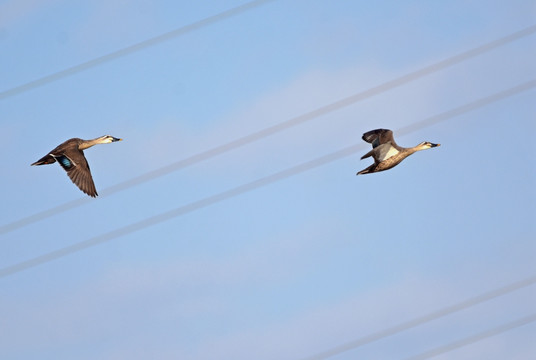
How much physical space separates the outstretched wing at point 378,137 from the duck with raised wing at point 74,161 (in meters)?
14.7

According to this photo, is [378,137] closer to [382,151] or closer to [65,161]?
[382,151]

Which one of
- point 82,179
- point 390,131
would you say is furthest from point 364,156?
point 82,179

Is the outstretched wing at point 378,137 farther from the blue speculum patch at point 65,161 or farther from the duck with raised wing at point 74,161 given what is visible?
the blue speculum patch at point 65,161

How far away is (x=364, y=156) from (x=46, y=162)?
17.4 metres

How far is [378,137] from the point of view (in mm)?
72938

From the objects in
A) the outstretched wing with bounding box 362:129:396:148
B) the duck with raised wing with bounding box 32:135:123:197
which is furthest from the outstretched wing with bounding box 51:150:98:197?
the outstretched wing with bounding box 362:129:396:148

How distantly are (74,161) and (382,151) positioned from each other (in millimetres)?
16551

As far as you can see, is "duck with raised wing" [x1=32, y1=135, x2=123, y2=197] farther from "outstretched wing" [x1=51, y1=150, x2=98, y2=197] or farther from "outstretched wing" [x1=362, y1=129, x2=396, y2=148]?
"outstretched wing" [x1=362, y1=129, x2=396, y2=148]

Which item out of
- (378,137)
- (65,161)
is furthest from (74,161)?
(378,137)

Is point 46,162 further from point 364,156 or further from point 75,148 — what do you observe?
point 364,156

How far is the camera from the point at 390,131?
240ft

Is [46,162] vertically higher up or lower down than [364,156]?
higher up

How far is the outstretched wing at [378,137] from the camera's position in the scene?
72.6 meters

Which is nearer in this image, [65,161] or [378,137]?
[378,137]
